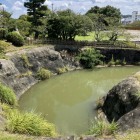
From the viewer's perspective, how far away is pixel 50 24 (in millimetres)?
43438

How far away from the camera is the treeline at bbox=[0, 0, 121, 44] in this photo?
1610 inches

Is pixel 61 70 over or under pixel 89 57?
under

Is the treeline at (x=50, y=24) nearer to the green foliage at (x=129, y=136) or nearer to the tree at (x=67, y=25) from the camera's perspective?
the tree at (x=67, y=25)

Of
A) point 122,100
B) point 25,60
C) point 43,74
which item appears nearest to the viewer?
point 122,100

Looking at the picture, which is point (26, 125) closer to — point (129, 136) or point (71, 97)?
point (129, 136)

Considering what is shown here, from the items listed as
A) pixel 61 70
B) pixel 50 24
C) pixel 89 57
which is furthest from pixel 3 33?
pixel 89 57

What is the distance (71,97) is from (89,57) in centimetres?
1361

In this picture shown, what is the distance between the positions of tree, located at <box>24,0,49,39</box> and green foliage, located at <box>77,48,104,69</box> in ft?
28.5

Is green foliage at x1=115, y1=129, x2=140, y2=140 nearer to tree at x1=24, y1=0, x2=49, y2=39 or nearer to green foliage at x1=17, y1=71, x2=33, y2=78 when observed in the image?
green foliage at x1=17, y1=71, x2=33, y2=78

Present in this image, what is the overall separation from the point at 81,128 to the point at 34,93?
9.13 meters

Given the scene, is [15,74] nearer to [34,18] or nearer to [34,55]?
[34,55]

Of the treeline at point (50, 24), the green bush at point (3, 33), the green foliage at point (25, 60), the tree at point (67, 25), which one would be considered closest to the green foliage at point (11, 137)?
the green foliage at point (25, 60)

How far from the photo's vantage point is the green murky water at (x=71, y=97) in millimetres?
19750

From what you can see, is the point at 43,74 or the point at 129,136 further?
the point at 43,74
